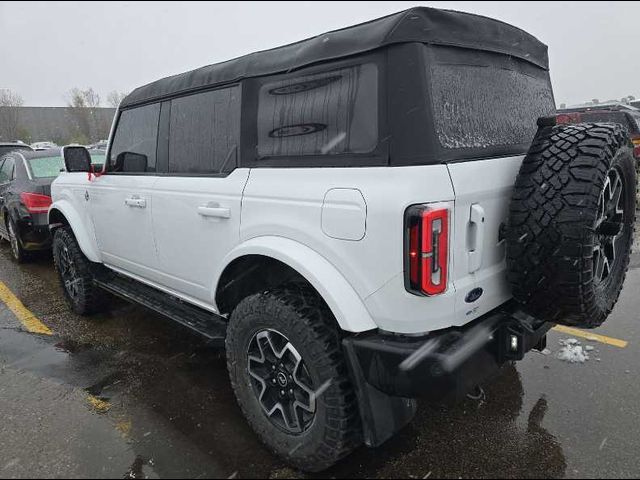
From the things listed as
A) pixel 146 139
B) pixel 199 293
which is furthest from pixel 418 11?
pixel 146 139

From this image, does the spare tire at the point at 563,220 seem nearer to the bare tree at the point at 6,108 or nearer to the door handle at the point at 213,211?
the door handle at the point at 213,211

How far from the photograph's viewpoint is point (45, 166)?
6.48 m

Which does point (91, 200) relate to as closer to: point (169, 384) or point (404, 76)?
point (169, 384)

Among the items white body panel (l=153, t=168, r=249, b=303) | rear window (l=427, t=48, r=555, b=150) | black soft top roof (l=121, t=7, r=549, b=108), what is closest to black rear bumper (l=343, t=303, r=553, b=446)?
rear window (l=427, t=48, r=555, b=150)

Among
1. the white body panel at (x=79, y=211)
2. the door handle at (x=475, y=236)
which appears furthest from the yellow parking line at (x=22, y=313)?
the door handle at (x=475, y=236)

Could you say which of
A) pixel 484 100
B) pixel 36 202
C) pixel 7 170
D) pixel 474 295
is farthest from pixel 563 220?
pixel 7 170

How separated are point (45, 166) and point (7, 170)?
109 centimetres

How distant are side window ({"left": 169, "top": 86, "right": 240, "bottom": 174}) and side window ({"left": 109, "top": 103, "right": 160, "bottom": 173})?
0.27 meters

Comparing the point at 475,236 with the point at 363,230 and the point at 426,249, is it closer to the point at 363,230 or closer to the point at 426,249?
the point at 426,249

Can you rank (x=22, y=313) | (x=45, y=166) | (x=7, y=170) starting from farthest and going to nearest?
(x=7, y=170) → (x=45, y=166) → (x=22, y=313)

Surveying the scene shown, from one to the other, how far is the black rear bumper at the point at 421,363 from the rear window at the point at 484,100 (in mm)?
816

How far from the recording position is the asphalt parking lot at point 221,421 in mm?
2311

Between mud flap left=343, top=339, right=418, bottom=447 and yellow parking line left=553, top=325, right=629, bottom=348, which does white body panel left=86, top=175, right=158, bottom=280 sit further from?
yellow parking line left=553, top=325, right=629, bottom=348

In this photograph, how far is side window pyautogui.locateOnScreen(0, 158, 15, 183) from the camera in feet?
22.4
